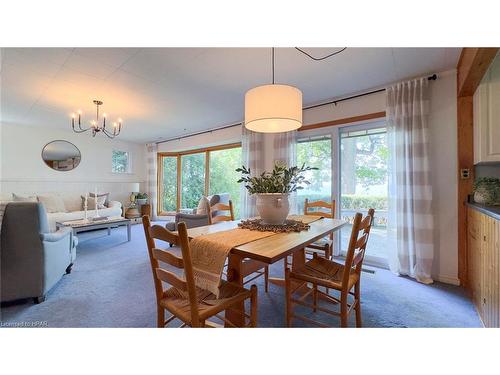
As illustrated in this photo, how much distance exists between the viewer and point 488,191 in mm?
1924

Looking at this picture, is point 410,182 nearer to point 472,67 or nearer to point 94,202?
point 472,67

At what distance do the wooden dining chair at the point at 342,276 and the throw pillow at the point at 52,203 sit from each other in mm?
5210

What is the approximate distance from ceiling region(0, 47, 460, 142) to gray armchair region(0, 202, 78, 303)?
1.53 meters

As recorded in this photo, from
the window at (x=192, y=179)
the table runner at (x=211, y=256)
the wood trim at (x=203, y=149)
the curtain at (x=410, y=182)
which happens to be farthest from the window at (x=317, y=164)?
the window at (x=192, y=179)

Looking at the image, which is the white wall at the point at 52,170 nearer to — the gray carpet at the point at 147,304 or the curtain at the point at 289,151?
the gray carpet at the point at 147,304

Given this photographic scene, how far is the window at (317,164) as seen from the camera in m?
3.24

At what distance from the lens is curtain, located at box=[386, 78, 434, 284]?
7.74ft

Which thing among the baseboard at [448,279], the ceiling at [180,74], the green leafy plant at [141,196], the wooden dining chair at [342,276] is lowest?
the baseboard at [448,279]

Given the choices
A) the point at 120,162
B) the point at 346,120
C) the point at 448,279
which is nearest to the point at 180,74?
the point at 346,120

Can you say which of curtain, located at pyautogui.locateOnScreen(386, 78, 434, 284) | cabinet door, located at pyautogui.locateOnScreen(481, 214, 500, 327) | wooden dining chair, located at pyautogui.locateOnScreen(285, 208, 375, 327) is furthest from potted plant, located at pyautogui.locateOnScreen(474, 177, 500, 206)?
wooden dining chair, located at pyautogui.locateOnScreen(285, 208, 375, 327)

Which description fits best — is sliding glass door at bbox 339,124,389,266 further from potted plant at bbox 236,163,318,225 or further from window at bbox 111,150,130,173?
window at bbox 111,150,130,173

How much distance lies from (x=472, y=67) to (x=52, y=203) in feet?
21.5
